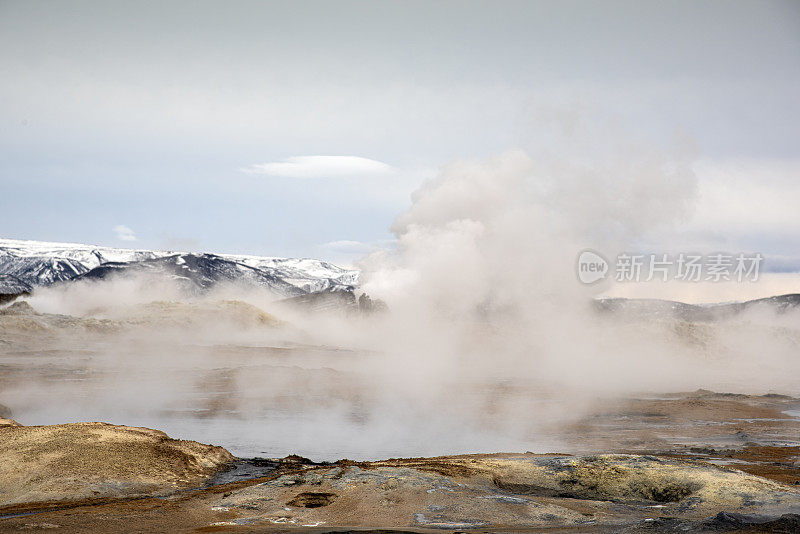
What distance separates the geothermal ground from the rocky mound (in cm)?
4

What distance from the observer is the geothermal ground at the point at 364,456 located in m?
10.1

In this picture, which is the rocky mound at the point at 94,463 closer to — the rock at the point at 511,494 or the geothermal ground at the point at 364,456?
the geothermal ground at the point at 364,456

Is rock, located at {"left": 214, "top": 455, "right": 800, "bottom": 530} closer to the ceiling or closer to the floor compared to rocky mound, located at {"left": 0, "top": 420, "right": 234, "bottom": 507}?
closer to the ceiling

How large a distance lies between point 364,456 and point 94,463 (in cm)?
668

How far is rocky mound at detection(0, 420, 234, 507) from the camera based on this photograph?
11.8 m

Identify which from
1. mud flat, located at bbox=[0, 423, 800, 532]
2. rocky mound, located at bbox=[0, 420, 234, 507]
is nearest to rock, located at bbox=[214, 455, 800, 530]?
mud flat, located at bbox=[0, 423, 800, 532]

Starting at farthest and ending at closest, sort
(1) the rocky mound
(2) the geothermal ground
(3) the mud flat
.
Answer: (1) the rocky mound, (2) the geothermal ground, (3) the mud flat

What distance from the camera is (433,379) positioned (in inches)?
1599

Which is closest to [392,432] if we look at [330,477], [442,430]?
[442,430]

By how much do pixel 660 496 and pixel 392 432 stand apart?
35.3 ft

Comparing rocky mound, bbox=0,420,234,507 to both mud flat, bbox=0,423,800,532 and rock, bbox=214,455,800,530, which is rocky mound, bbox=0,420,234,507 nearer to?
mud flat, bbox=0,423,800,532

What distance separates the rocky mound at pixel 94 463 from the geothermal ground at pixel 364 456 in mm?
43

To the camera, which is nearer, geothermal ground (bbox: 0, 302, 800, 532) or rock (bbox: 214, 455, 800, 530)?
rock (bbox: 214, 455, 800, 530)

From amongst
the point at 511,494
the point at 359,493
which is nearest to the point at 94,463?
the point at 359,493
